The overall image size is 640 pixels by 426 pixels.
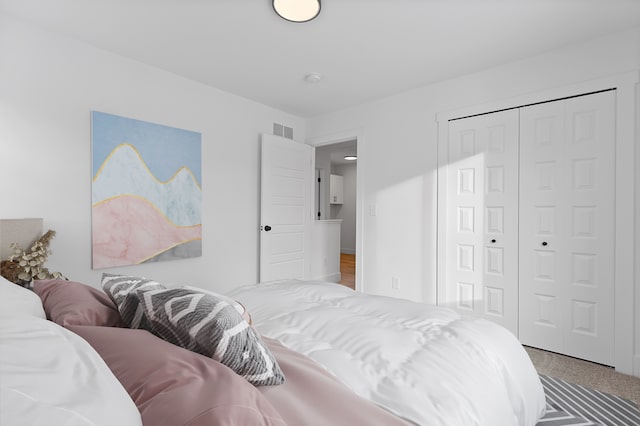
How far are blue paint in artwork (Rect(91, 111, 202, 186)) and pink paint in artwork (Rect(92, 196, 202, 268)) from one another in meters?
0.32

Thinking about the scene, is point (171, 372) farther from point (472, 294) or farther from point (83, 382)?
point (472, 294)

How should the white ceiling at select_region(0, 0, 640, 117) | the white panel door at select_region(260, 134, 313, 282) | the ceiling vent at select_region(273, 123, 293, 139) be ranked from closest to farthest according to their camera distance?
the white ceiling at select_region(0, 0, 640, 117) → the white panel door at select_region(260, 134, 313, 282) → the ceiling vent at select_region(273, 123, 293, 139)

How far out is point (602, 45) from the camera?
101 inches

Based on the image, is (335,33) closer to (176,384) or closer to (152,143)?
(152,143)

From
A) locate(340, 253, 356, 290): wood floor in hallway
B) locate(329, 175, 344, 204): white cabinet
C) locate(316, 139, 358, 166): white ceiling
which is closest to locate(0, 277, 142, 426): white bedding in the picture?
locate(340, 253, 356, 290): wood floor in hallway

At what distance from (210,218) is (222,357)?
114 inches

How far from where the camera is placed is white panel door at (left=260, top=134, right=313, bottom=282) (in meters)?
4.05

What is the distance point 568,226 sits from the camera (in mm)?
2707

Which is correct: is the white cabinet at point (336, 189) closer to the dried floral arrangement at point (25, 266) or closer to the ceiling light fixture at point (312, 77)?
the ceiling light fixture at point (312, 77)

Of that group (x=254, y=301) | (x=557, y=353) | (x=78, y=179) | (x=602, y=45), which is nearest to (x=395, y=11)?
(x=602, y=45)

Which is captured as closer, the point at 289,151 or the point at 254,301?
the point at 254,301

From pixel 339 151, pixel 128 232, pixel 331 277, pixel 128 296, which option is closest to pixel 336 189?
pixel 339 151

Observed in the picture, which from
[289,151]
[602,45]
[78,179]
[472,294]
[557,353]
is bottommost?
[557,353]

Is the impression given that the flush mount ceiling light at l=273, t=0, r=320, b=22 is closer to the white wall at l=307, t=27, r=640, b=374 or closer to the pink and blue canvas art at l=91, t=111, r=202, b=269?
the pink and blue canvas art at l=91, t=111, r=202, b=269
